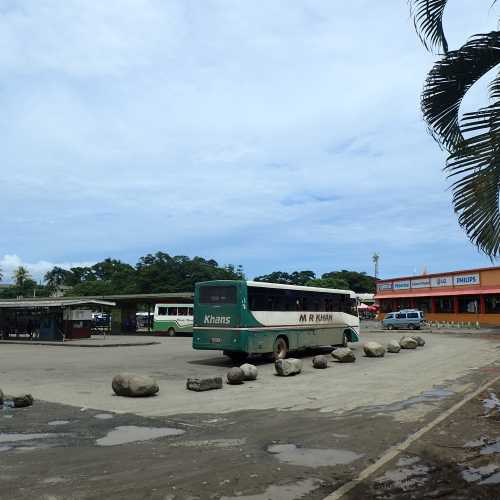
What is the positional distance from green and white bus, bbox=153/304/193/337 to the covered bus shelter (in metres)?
7.19

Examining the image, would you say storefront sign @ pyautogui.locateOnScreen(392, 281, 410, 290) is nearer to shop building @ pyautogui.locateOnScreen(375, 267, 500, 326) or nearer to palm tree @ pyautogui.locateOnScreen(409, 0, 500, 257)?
shop building @ pyautogui.locateOnScreen(375, 267, 500, 326)

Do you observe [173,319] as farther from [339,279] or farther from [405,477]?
[339,279]

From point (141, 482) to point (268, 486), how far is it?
4.31ft

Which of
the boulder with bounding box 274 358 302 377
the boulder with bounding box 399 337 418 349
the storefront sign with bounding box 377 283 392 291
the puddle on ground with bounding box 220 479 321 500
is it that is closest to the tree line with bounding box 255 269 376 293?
the storefront sign with bounding box 377 283 392 291

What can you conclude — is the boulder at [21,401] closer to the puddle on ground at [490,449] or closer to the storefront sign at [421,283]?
the puddle on ground at [490,449]

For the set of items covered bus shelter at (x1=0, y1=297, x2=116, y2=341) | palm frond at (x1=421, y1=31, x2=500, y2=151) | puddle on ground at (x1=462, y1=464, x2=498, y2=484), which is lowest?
puddle on ground at (x1=462, y1=464, x2=498, y2=484)

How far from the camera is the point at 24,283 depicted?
135250 mm

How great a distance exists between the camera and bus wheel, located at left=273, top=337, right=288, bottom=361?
21.0m

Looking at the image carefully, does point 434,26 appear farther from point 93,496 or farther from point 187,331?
point 187,331

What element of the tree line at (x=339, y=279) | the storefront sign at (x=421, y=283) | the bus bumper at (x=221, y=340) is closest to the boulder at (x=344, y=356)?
the bus bumper at (x=221, y=340)

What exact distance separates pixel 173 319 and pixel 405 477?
39350 millimetres

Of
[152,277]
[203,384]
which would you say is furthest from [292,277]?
[203,384]

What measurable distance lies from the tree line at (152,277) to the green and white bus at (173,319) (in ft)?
136

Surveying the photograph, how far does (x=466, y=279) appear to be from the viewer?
188 feet
